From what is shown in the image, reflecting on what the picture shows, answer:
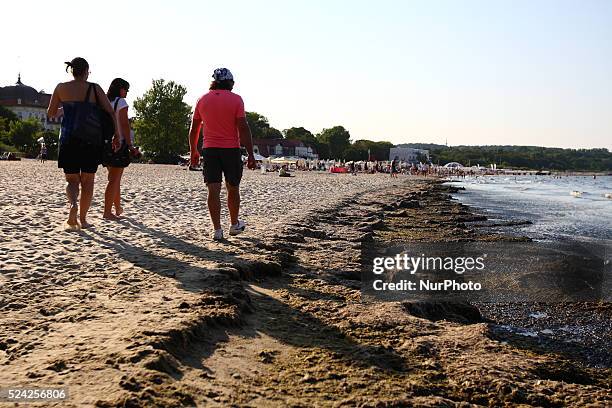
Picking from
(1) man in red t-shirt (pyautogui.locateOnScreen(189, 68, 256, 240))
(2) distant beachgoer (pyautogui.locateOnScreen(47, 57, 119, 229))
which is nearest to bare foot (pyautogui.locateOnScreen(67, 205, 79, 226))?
(2) distant beachgoer (pyautogui.locateOnScreen(47, 57, 119, 229))

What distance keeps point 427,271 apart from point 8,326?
3325mm

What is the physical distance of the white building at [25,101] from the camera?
382 feet

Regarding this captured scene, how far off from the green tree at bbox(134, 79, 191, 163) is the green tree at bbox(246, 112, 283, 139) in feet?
253

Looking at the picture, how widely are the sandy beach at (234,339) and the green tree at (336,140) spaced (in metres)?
145

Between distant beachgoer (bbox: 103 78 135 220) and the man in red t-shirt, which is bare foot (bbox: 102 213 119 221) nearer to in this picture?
distant beachgoer (bbox: 103 78 135 220)

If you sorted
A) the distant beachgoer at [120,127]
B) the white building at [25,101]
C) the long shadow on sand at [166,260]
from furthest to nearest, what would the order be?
the white building at [25,101], the distant beachgoer at [120,127], the long shadow on sand at [166,260]

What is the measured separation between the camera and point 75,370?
7.83 feet

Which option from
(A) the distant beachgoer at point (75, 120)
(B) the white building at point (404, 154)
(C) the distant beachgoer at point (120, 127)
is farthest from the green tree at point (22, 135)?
(B) the white building at point (404, 154)

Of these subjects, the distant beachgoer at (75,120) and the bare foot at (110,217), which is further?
the bare foot at (110,217)

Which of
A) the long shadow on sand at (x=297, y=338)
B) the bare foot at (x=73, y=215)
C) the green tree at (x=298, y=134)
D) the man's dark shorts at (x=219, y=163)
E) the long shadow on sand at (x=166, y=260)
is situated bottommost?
the long shadow on sand at (x=297, y=338)

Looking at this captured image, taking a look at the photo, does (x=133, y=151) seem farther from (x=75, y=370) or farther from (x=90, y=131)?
(x=75, y=370)

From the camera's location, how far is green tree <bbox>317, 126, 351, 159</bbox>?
150m

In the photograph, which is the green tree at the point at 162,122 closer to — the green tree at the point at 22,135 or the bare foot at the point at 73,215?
the green tree at the point at 22,135

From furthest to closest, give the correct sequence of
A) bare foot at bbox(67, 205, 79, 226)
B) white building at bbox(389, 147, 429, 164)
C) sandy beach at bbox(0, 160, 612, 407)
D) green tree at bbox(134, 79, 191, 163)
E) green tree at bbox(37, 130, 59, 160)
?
white building at bbox(389, 147, 429, 164), green tree at bbox(134, 79, 191, 163), green tree at bbox(37, 130, 59, 160), bare foot at bbox(67, 205, 79, 226), sandy beach at bbox(0, 160, 612, 407)
